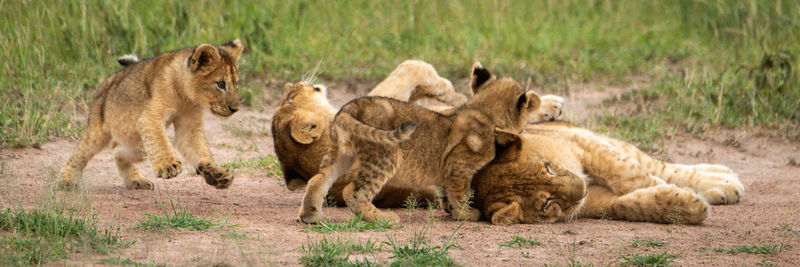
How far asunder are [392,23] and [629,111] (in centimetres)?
374

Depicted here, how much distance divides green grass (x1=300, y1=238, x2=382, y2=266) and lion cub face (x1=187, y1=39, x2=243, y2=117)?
64.5 inches

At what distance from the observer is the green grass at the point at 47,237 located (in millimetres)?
3992

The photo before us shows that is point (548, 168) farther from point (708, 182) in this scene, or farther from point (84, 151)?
point (84, 151)

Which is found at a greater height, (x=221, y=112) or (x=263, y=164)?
(x=221, y=112)

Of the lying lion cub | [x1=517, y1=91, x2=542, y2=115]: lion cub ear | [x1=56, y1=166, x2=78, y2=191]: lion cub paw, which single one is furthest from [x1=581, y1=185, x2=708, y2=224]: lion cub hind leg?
[x1=56, y1=166, x2=78, y2=191]: lion cub paw

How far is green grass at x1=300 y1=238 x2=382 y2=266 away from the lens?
4074 millimetres

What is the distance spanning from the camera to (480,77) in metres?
6.09

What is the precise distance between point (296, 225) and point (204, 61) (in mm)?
1393

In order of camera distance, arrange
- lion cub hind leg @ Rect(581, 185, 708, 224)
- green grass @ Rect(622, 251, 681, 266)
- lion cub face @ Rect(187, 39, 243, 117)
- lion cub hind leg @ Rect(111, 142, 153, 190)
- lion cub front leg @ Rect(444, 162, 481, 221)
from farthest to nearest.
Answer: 1. lion cub hind leg @ Rect(111, 142, 153, 190)
2. lion cub face @ Rect(187, 39, 243, 117)
3. lion cub hind leg @ Rect(581, 185, 708, 224)
4. lion cub front leg @ Rect(444, 162, 481, 221)
5. green grass @ Rect(622, 251, 681, 266)

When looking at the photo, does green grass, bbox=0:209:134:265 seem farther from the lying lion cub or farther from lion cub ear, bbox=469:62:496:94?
lion cub ear, bbox=469:62:496:94

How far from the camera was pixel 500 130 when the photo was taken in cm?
532

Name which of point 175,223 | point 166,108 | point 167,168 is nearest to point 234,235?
point 175,223

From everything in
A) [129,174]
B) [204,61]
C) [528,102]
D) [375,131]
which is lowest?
[129,174]

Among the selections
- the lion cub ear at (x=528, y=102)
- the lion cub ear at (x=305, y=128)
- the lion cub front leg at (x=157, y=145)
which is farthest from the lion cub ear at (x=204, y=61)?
the lion cub ear at (x=528, y=102)
